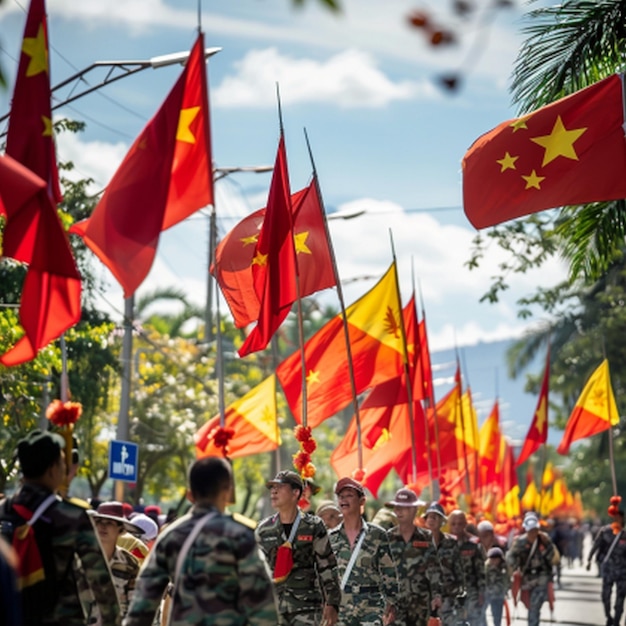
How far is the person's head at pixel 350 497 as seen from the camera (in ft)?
41.5

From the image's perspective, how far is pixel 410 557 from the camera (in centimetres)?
1498

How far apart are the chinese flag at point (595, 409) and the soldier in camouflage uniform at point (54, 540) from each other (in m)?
18.8

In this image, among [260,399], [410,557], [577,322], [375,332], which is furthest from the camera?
[577,322]

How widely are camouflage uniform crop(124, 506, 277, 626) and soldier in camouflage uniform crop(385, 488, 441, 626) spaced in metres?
7.79

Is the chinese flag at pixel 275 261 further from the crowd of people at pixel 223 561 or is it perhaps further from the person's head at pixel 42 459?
the person's head at pixel 42 459

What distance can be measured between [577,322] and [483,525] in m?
22.7

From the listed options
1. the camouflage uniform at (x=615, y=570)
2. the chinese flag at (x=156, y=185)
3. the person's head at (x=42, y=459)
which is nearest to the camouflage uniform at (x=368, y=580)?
the chinese flag at (x=156, y=185)

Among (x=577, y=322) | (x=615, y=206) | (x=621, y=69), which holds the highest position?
(x=577, y=322)

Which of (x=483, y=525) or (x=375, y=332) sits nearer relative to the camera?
(x=375, y=332)

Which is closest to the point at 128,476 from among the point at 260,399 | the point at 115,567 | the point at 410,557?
the point at 260,399

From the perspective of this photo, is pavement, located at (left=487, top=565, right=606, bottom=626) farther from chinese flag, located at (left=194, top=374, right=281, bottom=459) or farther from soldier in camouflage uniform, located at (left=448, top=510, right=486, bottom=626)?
chinese flag, located at (left=194, top=374, right=281, bottom=459)

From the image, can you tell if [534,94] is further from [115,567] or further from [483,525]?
[483,525]

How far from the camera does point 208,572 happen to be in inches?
279

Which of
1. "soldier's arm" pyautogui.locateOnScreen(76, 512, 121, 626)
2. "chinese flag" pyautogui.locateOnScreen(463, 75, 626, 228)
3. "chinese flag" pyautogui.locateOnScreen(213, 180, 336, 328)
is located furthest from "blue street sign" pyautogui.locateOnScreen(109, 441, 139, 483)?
"soldier's arm" pyautogui.locateOnScreen(76, 512, 121, 626)
